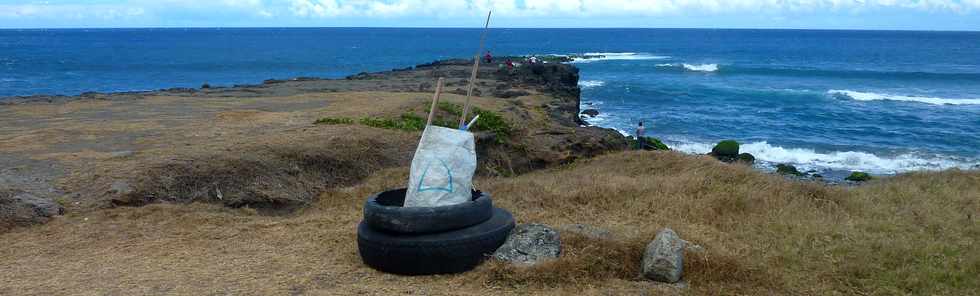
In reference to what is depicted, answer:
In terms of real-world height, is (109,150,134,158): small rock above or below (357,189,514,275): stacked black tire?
below

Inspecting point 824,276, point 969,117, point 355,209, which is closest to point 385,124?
point 355,209

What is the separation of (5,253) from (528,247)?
5.07 m

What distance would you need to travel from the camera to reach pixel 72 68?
7150 centimetres

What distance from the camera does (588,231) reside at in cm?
787

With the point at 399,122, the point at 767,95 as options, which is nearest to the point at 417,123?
the point at 399,122

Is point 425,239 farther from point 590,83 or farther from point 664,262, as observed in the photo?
point 590,83

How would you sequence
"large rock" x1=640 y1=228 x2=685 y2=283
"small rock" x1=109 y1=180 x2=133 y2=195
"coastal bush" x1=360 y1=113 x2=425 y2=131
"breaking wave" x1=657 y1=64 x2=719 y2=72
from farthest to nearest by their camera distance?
1. "breaking wave" x1=657 y1=64 x2=719 y2=72
2. "coastal bush" x1=360 y1=113 x2=425 y2=131
3. "small rock" x1=109 y1=180 x2=133 y2=195
4. "large rock" x1=640 y1=228 x2=685 y2=283

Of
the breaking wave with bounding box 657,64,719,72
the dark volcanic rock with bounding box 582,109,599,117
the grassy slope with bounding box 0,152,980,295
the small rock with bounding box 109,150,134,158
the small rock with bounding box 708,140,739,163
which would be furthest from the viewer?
the breaking wave with bounding box 657,64,719,72

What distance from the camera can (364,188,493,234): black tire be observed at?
6906mm

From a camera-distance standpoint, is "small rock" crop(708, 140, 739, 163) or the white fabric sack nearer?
the white fabric sack

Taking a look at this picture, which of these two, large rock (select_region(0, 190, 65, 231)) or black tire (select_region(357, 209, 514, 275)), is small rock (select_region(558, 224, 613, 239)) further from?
large rock (select_region(0, 190, 65, 231))

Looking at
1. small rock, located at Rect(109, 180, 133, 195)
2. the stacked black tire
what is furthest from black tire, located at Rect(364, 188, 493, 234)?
small rock, located at Rect(109, 180, 133, 195)

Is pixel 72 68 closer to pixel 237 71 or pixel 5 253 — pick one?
pixel 237 71

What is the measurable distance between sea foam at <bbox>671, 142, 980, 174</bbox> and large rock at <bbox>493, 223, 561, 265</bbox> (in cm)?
1896
